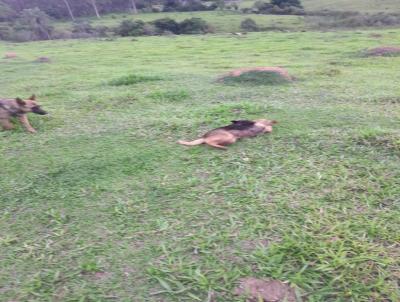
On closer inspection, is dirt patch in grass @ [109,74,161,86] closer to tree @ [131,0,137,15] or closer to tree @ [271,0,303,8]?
tree @ [271,0,303,8]

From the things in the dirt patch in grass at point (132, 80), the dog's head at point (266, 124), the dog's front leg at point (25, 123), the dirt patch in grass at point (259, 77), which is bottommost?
the dirt patch in grass at point (132, 80)

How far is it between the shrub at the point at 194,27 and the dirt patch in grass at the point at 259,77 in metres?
17.8

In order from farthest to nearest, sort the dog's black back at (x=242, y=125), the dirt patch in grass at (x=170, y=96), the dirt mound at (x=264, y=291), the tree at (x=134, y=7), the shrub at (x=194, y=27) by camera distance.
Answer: the tree at (x=134, y=7) < the shrub at (x=194, y=27) < the dirt patch in grass at (x=170, y=96) < the dog's black back at (x=242, y=125) < the dirt mound at (x=264, y=291)

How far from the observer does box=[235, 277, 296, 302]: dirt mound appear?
2.53m

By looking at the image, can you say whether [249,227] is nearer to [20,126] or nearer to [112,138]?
[112,138]

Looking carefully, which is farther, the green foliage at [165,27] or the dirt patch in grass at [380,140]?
the green foliage at [165,27]

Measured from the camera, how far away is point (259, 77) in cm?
808

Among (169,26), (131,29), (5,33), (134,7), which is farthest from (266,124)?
(134,7)

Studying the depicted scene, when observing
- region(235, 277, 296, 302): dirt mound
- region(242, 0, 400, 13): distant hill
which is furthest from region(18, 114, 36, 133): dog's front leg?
region(242, 0, 400, 13): distant hill

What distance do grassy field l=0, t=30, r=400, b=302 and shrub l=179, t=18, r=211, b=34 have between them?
63.4 feet

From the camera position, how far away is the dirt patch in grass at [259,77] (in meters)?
7.99

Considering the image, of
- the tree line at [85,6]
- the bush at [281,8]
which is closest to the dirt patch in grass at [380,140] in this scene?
the bush at [281,8]

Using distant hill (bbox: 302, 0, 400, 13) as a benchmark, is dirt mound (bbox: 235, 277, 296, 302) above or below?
above

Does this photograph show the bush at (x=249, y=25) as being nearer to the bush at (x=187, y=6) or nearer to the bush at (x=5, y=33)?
the bush at (x=187, y=6)
